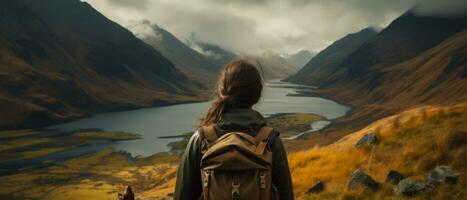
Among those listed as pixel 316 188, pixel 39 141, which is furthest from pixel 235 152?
pixel 39 141

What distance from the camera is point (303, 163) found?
17.0 metres

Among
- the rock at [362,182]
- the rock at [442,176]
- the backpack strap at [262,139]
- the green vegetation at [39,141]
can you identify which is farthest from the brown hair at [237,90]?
the green vegetation at [39,141]

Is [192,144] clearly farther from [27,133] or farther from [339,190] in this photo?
[27,133]

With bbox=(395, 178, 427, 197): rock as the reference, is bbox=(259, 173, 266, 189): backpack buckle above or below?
above

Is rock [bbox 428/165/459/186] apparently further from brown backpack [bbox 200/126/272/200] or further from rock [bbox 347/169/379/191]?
brown backpack [bbox 200/126/272/200]

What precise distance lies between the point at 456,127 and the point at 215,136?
1140 centimetres

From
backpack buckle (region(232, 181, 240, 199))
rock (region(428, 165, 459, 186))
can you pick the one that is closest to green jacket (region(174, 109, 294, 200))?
backpack buckle (region(232, 181, 240, 199))

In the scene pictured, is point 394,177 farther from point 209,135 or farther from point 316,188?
point 209,135

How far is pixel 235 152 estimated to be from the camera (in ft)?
10.6

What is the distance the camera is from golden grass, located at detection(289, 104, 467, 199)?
1052 centimetres

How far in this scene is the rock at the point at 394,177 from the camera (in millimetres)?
10461

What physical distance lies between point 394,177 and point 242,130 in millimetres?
8365

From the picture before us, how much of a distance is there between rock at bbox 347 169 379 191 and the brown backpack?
7888 millimetres

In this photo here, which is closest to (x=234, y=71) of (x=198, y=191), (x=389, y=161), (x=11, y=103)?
(x=198, y=191)
